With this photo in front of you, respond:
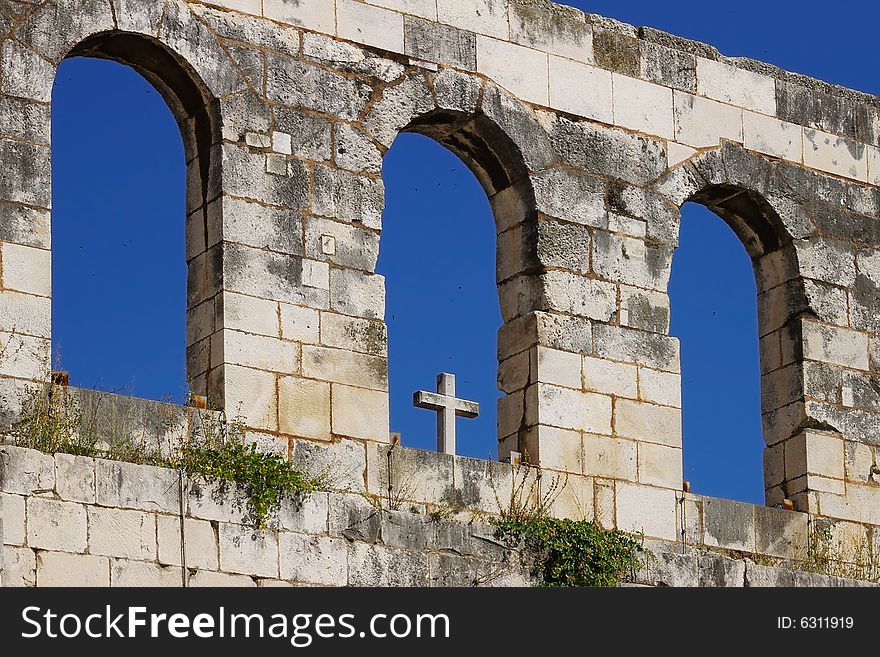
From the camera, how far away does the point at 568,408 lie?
14742 millimetres

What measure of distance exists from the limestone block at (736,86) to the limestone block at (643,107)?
355 millimetres

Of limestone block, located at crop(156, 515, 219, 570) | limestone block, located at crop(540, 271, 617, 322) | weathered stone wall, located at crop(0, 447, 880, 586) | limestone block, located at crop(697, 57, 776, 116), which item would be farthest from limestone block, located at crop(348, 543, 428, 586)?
limestone block, located at crop(697, 57, 776, 116)

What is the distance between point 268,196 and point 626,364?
8.69 ft

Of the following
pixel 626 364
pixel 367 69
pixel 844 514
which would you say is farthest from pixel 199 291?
pixel 844 514

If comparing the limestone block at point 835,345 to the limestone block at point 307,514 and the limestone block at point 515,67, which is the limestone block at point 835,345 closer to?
the limestone block at point 515,67

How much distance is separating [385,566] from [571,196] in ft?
9.91

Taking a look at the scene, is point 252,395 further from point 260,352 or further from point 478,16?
point 478,16

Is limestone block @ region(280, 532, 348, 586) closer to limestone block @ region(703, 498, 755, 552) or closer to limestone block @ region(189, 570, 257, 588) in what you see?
limestone block @ region(189, 570, 257, 588)

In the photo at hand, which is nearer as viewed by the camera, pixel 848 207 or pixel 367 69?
pixel 367 69

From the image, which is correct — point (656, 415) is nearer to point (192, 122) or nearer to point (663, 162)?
point (663, 162)

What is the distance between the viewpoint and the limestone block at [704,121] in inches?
628

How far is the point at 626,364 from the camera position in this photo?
1510 cm

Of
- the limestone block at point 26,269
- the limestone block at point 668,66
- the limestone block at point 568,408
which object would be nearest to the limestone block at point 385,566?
the limestone block at point 568,408

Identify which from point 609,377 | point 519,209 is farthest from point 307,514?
point 519,209
